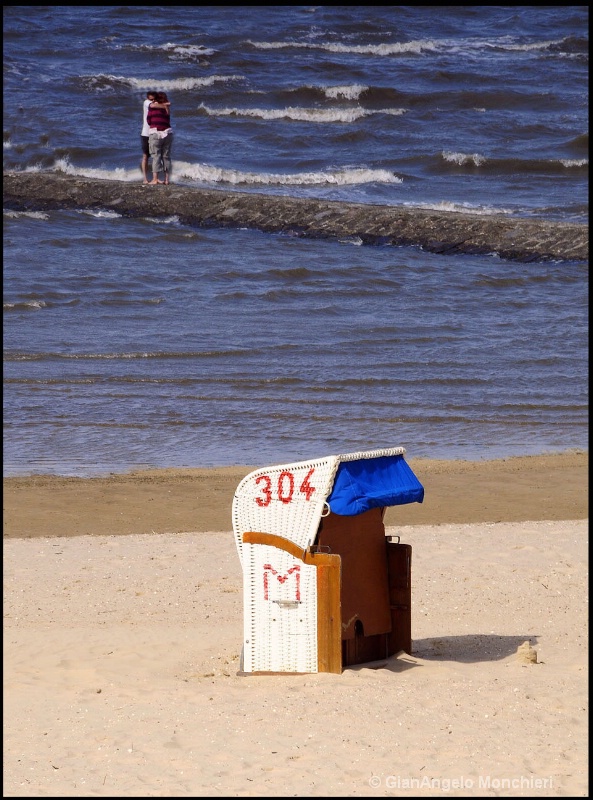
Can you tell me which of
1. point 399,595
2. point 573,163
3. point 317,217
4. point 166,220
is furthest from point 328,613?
point 573,163

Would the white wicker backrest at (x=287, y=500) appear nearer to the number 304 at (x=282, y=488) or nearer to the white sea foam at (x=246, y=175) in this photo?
the number 304 at (x=282, y=488)

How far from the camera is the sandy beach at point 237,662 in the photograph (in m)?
4.24

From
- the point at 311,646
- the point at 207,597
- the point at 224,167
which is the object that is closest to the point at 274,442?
the point at 207,597

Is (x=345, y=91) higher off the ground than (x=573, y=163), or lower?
higher

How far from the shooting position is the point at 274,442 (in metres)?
10.6

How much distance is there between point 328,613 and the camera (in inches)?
206

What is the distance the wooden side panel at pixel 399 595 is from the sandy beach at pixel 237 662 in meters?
0.07

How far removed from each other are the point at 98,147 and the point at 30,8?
17.5 m

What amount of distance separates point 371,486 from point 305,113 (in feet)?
94.3

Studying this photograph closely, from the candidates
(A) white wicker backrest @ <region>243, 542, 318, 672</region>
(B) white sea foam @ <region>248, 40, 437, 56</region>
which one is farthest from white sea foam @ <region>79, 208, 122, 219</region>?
(B) white sea foam @ <region>248, 40, 437, 56</region>

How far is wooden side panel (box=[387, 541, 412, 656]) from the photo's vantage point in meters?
5.70

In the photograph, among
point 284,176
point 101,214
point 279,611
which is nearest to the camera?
point 279,611

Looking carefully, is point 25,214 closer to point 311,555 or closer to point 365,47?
point 311,555

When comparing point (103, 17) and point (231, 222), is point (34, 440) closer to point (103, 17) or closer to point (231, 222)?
point (231, 222)
